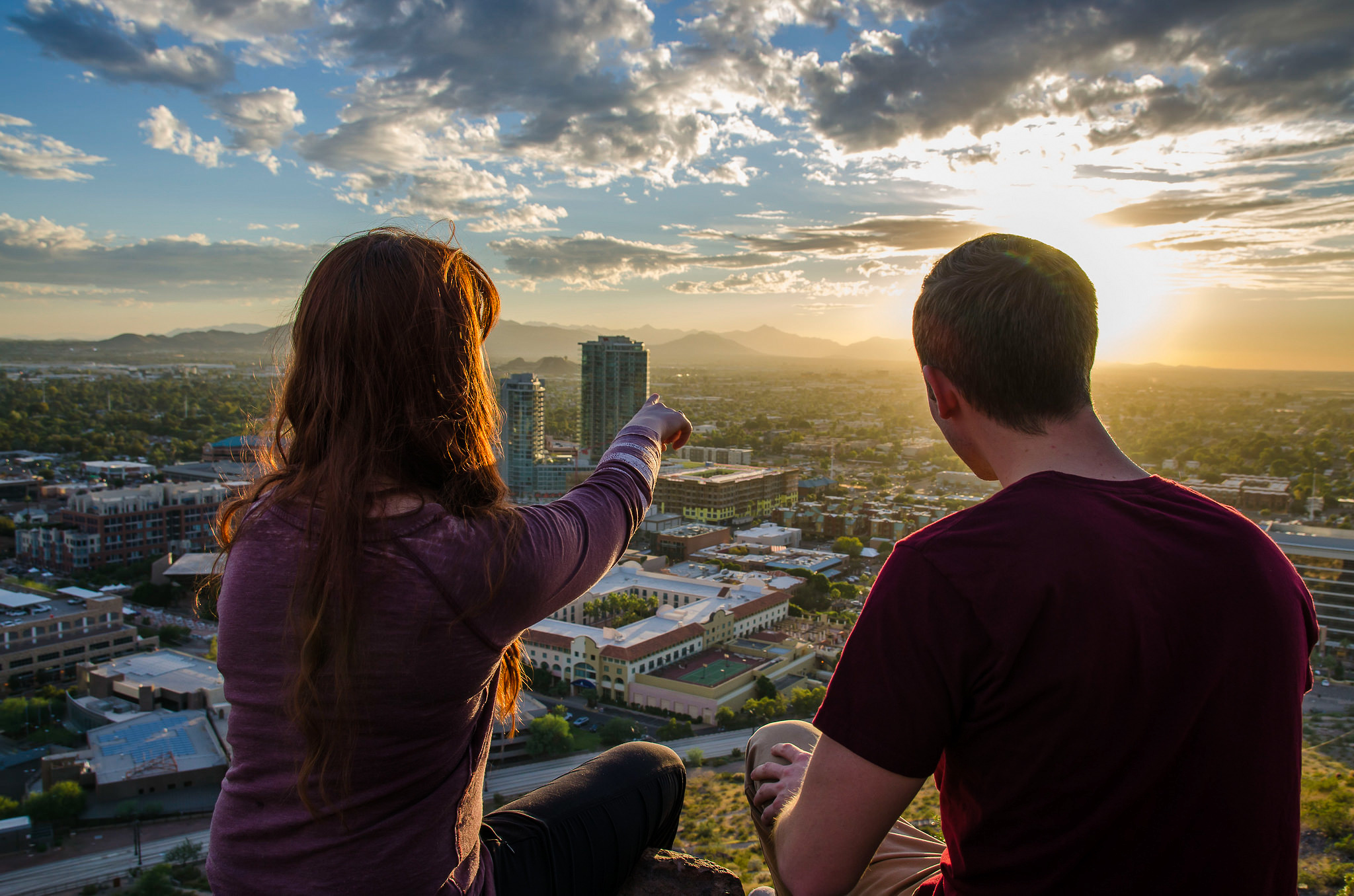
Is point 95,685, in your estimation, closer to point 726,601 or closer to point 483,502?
point 726,601

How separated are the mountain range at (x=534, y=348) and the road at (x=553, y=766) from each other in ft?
71.0

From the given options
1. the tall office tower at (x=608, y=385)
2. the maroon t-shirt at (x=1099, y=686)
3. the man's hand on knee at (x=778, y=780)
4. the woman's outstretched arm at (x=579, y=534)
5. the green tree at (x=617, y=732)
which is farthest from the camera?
the tall office tower at (x=608, y=385)

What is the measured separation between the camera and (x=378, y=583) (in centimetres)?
52

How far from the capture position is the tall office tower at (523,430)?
44.0 feet

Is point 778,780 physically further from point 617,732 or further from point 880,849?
point 617,732

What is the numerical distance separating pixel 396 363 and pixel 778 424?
20.9m

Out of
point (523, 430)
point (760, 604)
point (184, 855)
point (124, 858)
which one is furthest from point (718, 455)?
point (184, 855)

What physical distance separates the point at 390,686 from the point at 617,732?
5077mm

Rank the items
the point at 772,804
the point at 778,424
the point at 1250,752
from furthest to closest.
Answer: the point at 778,424 < the point at 772,804 < the point at 1250,752

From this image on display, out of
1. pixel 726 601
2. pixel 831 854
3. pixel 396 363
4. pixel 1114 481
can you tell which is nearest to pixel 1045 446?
pixel 1114 481

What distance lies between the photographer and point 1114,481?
0.53 m

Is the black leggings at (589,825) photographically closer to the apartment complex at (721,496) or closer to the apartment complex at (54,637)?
the apartment complex at (54,637)

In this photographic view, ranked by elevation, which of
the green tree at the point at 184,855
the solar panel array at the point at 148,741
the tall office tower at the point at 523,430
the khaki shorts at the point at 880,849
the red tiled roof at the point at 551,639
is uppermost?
the khaki shorts at the point at 880,849

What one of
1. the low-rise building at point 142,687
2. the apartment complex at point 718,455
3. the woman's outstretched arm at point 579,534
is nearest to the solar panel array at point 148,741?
the low-rise building at point 142,687
